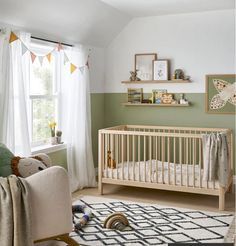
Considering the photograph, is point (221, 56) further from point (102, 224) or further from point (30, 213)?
point (30, 213)

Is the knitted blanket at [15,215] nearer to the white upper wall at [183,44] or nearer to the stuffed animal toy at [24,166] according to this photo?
the stuffed animal toy at [24,166]

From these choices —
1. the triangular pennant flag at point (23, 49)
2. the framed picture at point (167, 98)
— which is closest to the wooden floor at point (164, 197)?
the framed picture at point (167, 98)


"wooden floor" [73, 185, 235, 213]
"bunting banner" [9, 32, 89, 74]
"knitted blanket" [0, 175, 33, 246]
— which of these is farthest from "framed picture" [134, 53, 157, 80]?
"knitted blanket" [0, 175, 33, 246]

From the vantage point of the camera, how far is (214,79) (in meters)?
5.14

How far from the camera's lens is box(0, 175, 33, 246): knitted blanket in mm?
2467

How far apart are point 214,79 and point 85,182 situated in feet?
6.85

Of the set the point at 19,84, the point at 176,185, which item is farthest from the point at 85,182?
the point at 19,84

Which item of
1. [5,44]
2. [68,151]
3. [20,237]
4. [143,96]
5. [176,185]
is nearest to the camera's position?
[20,237]

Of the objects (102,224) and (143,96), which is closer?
(102,224)

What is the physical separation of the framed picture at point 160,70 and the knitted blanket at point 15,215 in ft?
10.5

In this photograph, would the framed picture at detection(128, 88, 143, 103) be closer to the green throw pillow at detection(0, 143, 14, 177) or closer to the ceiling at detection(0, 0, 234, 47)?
the ceiling at detection(0, 0, 234, 47)

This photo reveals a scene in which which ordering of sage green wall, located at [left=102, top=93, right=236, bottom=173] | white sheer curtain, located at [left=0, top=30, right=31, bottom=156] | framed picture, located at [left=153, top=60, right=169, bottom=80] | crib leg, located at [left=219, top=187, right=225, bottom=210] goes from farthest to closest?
1. framed picture, located at [left=153, top=60, right=169, bottom=80]
2. sage green wall, located at [left=102, top=93, right=236, bottom=173]
3. crib leg, located at [left=219, top=187, right=225, bottom=210]
4. white sheer curtain, located at [left=0, top=30, right=31, bottom=156]

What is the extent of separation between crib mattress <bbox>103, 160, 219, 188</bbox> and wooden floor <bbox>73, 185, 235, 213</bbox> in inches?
9.0

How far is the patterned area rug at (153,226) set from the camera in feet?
10.9
